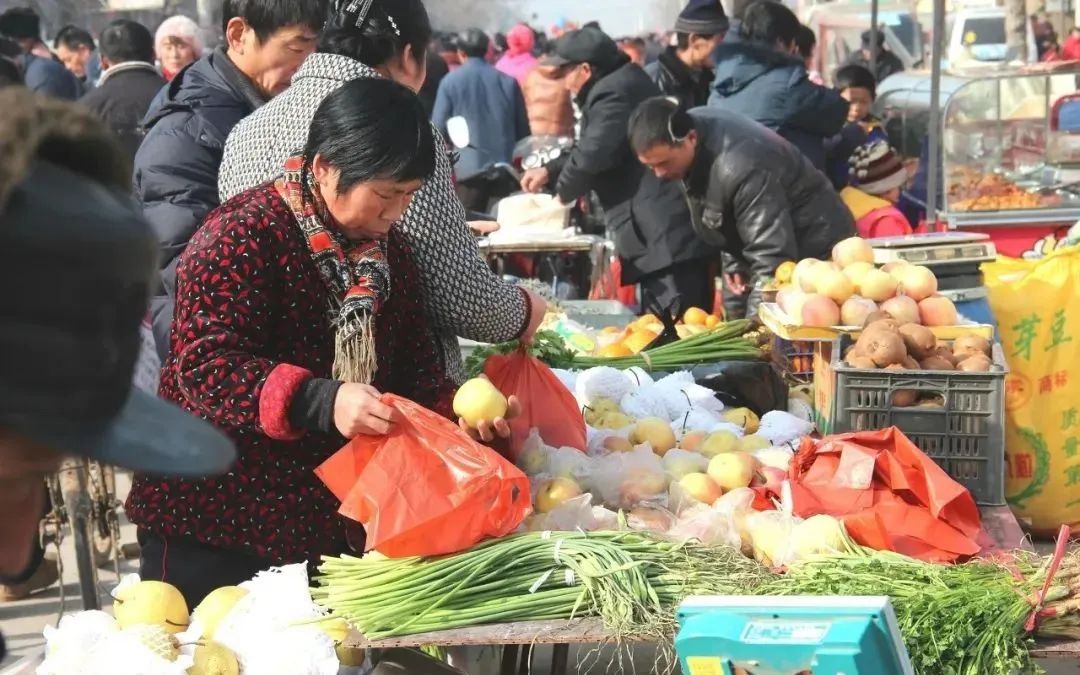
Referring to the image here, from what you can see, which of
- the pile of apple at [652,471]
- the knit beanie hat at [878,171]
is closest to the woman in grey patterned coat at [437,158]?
the pile of apple at [652,471]

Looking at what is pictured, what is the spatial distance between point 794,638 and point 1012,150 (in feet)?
20.1

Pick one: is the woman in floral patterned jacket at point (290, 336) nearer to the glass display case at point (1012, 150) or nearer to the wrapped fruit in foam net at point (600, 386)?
the wrapped fruit in foam net at point (600, 386)

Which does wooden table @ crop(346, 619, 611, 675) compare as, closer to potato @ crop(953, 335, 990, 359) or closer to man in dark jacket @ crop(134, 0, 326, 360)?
man in dark jacket @ crop(134, 0, 326, 360)

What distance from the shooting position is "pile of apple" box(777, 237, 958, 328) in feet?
12.8

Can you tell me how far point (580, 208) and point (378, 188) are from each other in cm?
675

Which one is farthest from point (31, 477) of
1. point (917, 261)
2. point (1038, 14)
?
point (1038, 14)

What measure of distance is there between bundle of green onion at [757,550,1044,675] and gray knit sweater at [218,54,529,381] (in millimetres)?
899

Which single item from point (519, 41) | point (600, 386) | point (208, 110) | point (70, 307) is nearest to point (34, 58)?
point (519, 41)

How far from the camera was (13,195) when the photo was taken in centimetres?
92

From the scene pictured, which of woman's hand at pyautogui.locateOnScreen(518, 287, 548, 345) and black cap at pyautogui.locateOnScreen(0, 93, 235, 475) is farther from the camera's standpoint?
woman's hand at pyautogui.locateOnScreen(518, 287, 548, 345)

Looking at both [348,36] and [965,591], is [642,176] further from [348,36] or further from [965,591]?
[965,591]

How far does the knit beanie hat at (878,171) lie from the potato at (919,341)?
153 inches

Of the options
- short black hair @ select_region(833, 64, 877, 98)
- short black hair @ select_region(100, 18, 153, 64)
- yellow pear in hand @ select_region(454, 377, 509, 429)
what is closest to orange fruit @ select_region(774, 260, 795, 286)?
yellow pear in hand @ select_region(454, 377, 509, 429)

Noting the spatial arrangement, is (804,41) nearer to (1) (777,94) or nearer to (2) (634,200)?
(1) (777,94)
